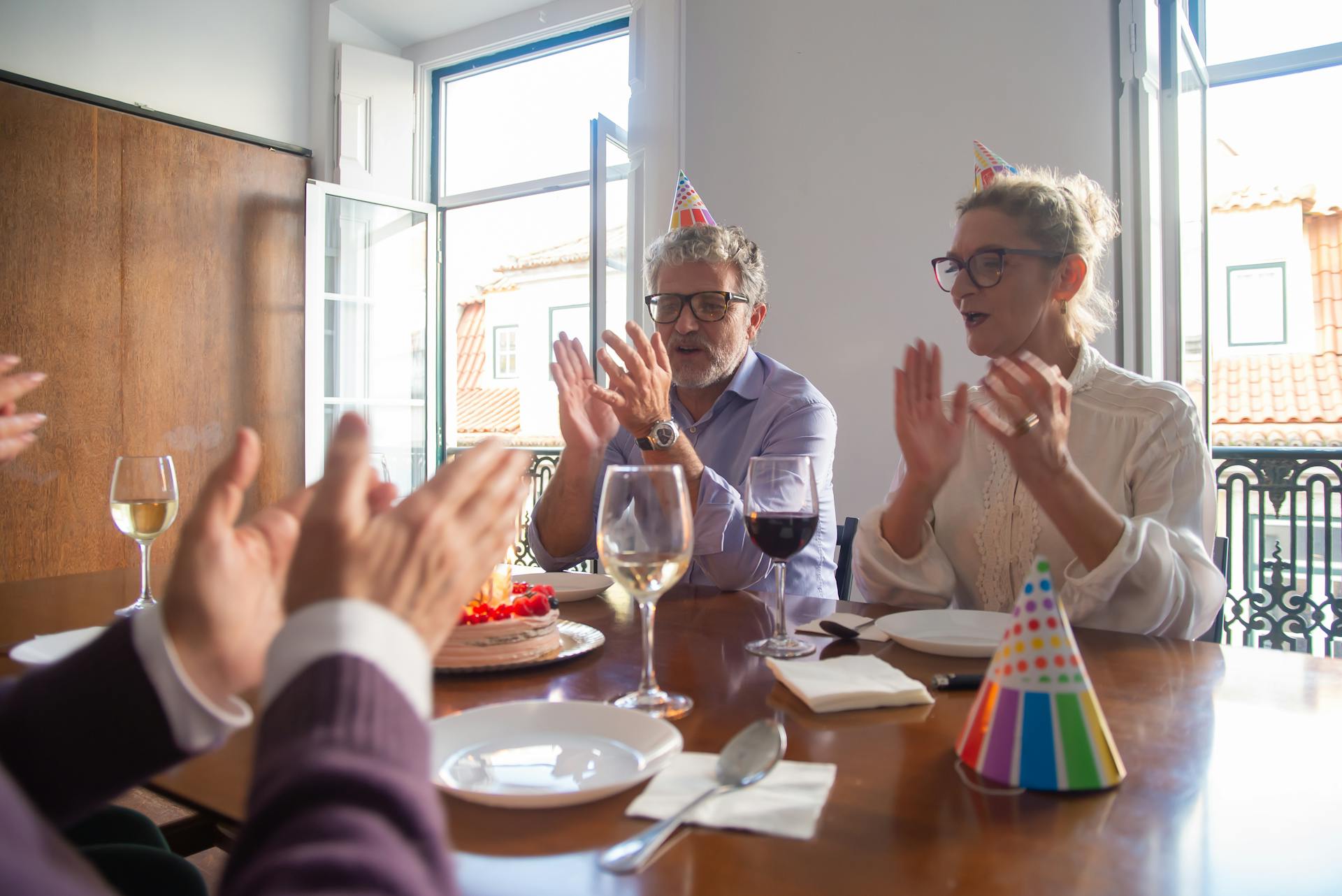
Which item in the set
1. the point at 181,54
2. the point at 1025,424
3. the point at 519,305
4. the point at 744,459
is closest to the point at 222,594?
the point at 1025,424

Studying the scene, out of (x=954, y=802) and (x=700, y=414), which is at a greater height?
(x=700, y=414)

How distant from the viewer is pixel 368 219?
14.3 feet

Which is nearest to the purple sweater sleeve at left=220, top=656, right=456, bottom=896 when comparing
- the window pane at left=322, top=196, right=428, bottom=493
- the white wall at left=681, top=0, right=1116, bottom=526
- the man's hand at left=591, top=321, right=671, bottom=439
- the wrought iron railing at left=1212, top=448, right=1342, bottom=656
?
the man's hand at left=591, top=321, right=671, bottom=439

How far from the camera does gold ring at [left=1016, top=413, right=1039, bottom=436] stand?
4.24ft

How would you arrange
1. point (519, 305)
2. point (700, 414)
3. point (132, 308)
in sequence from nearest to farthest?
1. point (700, 414)
2. point (132, 308)
3. point (519, 305)

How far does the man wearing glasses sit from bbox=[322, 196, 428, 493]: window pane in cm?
254

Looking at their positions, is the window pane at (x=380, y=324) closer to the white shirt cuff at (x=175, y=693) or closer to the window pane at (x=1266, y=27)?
the window pane at (x=1266, y=27)

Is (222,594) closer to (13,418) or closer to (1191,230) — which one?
(13,418)

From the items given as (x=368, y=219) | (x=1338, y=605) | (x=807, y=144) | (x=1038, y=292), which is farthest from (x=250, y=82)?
(x=1338, y=605)

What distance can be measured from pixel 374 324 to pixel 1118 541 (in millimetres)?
3927

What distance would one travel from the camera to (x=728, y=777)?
0.63m

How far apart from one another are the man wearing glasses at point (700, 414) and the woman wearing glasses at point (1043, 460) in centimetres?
26

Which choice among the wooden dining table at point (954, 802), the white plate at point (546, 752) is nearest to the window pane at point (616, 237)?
the wooden dining table at point (954, 802)

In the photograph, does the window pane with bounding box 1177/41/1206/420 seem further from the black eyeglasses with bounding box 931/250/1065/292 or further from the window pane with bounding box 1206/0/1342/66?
the black eyeglasses with bounding box 931/250/1065/292
